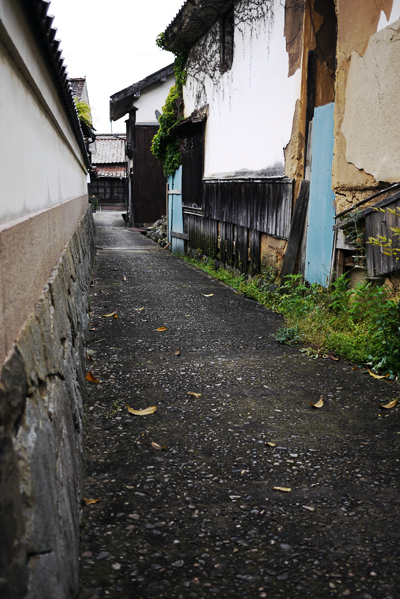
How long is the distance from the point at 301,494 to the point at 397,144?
3.33 meters

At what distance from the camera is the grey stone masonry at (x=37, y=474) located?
1307 millimetres

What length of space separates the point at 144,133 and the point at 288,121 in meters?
14.9

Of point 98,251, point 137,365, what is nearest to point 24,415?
point 137,365

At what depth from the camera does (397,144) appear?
459 centimetres

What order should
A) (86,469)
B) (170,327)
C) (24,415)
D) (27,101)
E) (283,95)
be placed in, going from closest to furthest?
(24,415) < (27,101) < (86,469) < (170,327) < (283,95)

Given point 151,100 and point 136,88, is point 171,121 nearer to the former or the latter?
point 136,88

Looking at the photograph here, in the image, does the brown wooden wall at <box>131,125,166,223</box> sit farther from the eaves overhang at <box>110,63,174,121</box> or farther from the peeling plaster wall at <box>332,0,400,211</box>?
the peeling plaster wall at <box>332,0,400,211</box>

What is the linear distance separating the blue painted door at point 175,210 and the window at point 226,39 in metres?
4.13

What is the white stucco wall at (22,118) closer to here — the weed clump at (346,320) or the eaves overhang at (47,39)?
the eaves overhang at (47,39)

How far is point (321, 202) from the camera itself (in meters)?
6.25

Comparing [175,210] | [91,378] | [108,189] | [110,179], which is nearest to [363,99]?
[91,378]

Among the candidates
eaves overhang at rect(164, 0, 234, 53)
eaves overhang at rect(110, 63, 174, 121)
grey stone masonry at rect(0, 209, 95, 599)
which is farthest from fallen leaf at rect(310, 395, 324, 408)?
eaves overhang at rect(110, 63, 174, 121)

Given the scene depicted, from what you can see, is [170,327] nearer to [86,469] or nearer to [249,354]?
[249,354]

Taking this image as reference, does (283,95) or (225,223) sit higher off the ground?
(283,95)
